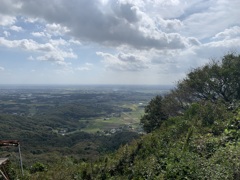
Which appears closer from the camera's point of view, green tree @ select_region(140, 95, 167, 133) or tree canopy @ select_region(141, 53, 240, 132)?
tree canopy @ select_region(141, 53, 240, 132)

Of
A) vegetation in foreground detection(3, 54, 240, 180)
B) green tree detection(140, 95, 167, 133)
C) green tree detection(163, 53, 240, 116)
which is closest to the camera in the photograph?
vegetation in foreground detection(3, 54, 240, 180)

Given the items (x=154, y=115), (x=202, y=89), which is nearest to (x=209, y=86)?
(x=202, y=89)

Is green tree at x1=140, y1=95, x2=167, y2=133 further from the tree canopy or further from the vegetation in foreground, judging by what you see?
the vegetation in foreground

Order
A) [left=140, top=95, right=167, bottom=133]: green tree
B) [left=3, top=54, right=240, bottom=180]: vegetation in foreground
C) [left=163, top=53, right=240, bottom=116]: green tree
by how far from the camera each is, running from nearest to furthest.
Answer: [left=3, top=54, right=240, bottom=180]: vegetation in foreground
[left=163, top=53, right=240, bottom=116]: green tree
[left=140, top=95, right=167, bottom=133]: green tree

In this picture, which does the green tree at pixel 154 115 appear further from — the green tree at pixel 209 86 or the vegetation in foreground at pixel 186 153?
the vegetation in foreground at pixel 186 153

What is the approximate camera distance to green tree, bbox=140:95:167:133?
26.3 m

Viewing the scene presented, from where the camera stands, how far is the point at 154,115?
26.9m

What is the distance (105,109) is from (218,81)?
148m

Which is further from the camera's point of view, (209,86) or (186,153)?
(209,86)

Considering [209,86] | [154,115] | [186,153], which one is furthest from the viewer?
[154,115]

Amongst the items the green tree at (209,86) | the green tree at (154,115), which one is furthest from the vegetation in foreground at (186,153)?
the green tree at (154,115)

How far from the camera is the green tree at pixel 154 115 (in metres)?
26.3

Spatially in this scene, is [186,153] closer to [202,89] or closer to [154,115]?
[202,89]

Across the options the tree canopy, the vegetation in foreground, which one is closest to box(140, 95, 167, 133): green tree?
the tree canopy
